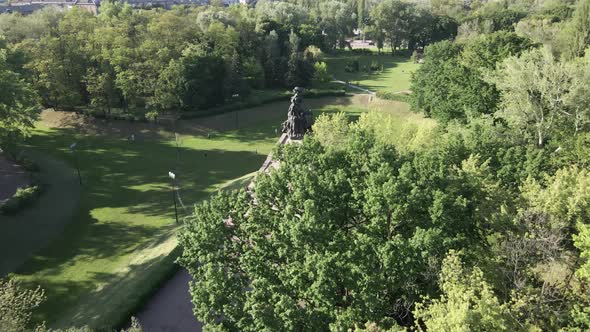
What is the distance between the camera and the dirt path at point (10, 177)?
154 ft

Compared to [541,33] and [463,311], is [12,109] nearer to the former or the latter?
[463,311]

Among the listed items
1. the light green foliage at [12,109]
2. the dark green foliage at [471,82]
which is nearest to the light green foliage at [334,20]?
the dark green foliage at [471,82]

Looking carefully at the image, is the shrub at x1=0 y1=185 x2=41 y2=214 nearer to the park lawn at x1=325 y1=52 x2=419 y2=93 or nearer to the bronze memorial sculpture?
the bronze memorial sculpture

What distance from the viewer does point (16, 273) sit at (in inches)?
1401

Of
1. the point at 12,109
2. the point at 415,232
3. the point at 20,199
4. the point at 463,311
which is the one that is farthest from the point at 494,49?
the point at 12,109

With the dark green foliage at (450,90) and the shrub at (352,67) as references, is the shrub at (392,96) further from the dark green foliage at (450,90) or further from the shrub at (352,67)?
the shrub at (352,67)

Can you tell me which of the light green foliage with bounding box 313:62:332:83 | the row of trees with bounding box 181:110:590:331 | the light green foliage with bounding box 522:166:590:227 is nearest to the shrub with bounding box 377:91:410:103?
the light green foliage with bounding box 313:62:332:83

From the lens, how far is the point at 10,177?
5022 cm

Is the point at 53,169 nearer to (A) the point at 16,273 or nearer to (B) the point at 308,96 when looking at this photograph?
(A) the point at 16,273

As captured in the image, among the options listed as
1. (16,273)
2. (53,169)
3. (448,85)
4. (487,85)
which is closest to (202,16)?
(53,169)

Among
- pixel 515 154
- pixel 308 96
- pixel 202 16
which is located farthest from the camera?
pixel 202 16

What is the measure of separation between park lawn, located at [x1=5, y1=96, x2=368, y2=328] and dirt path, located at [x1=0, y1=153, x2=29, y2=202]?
6481mm

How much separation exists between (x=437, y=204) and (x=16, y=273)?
3431 centimetres

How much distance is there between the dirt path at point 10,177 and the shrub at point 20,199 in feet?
5.96
